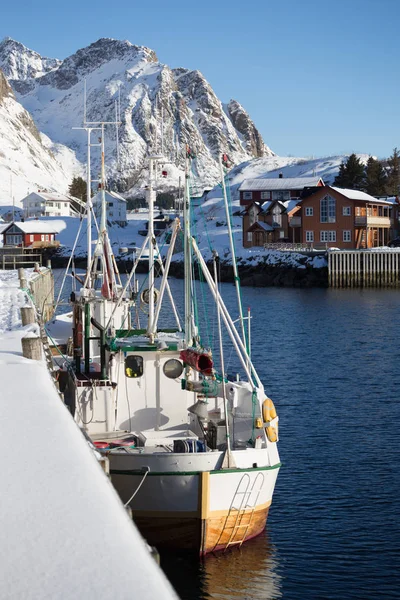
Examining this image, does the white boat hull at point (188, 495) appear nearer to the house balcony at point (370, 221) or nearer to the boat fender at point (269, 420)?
the boat fender at point (269, 420)

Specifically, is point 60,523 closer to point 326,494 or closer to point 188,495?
point 188,495

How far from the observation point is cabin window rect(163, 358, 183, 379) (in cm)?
2122

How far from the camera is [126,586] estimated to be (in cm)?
855

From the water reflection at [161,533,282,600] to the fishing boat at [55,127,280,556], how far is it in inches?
11.2

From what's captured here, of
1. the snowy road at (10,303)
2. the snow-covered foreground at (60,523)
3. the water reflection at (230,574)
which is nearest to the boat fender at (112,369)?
the water reflection at (230,574)

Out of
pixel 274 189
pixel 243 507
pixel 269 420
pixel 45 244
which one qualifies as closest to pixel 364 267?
pixel 274 189

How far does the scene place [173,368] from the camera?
21.2 metres

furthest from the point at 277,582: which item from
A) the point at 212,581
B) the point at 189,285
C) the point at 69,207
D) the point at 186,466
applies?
the point at 69,207

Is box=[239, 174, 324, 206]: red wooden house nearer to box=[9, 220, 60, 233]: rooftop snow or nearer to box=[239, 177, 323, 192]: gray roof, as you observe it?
box=[239, 177, 323, 192]: gray roof

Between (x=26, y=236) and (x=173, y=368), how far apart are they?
375 ft

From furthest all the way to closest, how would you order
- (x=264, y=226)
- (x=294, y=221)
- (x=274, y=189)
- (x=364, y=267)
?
(x=274, y=189) → (x=264, y=226) → (x=294, y=221) → (x=364, y=267)

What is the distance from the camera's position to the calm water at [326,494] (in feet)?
56.1

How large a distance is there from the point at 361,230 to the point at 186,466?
89.8 m

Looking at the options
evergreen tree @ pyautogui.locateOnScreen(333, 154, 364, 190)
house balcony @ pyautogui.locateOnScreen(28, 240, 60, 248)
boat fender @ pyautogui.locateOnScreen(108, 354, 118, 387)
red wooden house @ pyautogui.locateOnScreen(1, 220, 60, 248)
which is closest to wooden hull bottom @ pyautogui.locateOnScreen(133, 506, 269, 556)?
boat fender @ pyautogui.locateOnScreen(108, 354, 118, 387)
